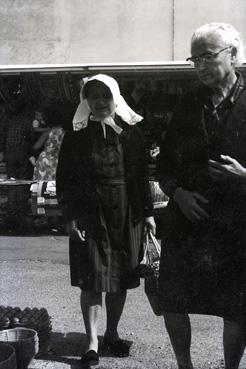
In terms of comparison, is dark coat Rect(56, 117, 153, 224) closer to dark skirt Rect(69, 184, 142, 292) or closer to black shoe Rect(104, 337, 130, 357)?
dark skirt Rect(69, 184, 142, 292)

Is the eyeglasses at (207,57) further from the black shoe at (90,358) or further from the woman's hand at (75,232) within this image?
the black shoe at (90,358)

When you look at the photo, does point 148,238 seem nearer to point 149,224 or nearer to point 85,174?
point 149,224

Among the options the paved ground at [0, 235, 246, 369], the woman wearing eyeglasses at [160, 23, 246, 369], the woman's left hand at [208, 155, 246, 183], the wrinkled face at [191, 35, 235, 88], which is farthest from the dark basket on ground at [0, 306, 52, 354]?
the wrinkled face at [191, 35, 235, 88]

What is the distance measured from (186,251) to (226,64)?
955 millimetres

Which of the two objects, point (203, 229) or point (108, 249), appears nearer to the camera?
point (203, 229)

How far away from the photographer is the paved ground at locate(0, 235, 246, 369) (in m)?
3.87

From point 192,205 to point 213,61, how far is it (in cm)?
71

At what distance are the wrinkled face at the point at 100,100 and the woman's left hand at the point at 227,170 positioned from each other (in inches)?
36.0

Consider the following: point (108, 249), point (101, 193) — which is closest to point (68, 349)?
point (108, 249)

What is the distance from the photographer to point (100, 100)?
368 cm

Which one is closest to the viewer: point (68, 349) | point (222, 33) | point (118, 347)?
point (222, 33)

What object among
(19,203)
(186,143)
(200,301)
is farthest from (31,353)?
(19,203)

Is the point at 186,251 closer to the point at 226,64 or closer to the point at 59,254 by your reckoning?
the point at 226,64

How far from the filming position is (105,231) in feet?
12.4
